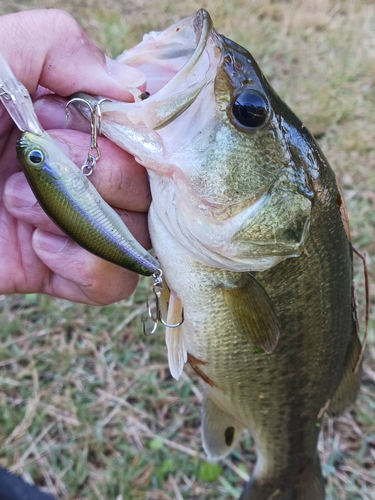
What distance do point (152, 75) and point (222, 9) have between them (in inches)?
133

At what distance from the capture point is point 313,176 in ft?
3.58

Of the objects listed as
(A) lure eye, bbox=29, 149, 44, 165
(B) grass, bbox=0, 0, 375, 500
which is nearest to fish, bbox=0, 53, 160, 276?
(A) lure eye, bbox=29, 149, 44, 165

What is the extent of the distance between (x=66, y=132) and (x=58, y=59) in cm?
18

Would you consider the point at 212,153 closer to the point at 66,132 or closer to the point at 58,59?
the point at 66,132

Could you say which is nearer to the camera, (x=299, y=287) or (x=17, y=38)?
(x=17, y=38)

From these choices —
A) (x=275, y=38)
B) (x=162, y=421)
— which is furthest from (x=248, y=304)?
(x=275, y=38)

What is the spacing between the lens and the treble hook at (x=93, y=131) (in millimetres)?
1009

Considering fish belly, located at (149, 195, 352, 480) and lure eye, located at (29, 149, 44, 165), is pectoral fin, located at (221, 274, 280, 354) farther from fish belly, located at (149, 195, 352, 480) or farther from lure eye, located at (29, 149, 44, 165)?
lure eye, located at (29, 149, 44, 165)

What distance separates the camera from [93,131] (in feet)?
3.34

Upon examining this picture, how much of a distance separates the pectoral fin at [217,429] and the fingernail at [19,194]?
878 mm

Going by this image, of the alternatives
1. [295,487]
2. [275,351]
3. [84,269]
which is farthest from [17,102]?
[295,487]

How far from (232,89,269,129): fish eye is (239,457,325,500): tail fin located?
1164 millimetres

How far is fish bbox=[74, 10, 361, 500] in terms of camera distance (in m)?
0.98

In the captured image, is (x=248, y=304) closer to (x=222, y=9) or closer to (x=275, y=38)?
(x=275, y=38)
